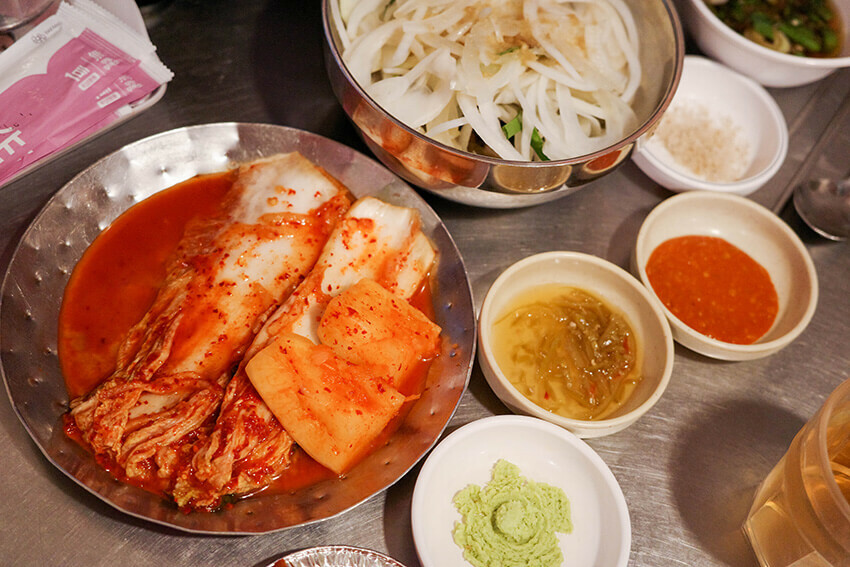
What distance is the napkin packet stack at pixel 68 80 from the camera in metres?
2.44

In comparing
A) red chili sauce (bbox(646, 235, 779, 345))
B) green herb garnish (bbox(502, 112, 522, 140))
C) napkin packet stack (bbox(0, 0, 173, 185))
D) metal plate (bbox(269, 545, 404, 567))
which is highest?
napkin packet stack (bbox(0, 0, 173, 185))

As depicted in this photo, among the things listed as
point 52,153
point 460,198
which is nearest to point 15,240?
point 52,153

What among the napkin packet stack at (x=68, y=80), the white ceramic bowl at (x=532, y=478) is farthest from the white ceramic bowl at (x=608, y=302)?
the napkin packet stack at (x=68, y=80)

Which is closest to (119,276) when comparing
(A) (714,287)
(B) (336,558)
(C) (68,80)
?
(C) (68,80)

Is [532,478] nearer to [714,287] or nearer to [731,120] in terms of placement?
[714,287]

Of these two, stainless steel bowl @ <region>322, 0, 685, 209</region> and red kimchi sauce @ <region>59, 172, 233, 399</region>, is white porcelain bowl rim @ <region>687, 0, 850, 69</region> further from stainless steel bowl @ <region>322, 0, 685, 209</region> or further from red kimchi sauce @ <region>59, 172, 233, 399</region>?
red kimchi sauce @ <region>59, 172, 233, 399</region>

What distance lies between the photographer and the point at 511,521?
76.5 inches

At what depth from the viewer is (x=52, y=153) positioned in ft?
8.06

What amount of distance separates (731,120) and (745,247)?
71 cm

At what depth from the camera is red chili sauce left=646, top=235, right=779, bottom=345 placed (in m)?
2.50

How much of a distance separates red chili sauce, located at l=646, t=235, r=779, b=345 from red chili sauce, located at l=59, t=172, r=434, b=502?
92 cm

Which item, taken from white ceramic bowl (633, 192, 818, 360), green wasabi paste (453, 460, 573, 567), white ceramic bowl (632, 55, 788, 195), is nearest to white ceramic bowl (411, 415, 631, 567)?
green wasabi paste (453, 460, 573, 567)

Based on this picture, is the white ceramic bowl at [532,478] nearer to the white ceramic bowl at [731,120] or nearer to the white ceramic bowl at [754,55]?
the white ceramic bowl at [731,120]

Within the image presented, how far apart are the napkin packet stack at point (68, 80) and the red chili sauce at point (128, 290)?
0.41m
